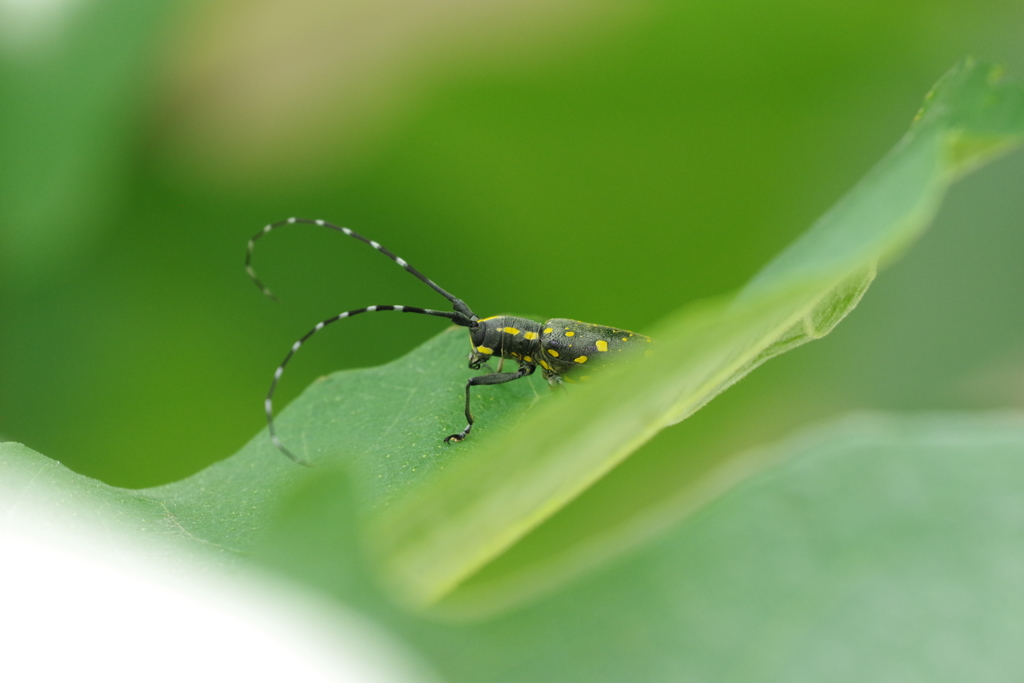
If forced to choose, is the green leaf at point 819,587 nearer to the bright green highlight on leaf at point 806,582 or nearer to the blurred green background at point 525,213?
the bright green highlight on leaf at point 806,582

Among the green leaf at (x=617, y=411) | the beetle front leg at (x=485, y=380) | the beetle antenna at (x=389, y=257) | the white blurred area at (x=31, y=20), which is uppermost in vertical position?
the white blurred area at (x=31, y=20)

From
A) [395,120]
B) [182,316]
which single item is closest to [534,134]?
[395,120]

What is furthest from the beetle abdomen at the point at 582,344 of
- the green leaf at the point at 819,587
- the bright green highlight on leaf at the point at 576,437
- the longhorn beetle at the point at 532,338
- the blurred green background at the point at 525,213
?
the green leaf at the point at 819,587

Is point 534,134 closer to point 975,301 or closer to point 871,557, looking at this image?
point 975,301

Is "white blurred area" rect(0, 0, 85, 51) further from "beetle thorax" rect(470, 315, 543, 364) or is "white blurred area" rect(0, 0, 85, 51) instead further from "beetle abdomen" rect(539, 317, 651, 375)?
"beetle abdomen" rect(539, 317, 651, 375)

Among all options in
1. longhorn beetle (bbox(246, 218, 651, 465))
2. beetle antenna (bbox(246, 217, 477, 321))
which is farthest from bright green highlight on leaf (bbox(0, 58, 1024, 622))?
beetle antenna (bbox(246, 217, 477, 321))

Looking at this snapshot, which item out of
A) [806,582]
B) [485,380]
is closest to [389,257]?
[485,380]

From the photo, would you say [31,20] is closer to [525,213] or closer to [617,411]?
[525,213]
